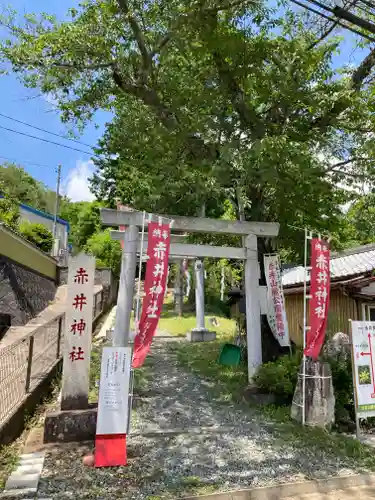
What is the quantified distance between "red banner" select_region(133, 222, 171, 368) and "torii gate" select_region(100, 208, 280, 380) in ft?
3.48

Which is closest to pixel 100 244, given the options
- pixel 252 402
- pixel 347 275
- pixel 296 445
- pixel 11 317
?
pixel 11 317

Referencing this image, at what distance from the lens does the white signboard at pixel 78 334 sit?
6031 millimetres

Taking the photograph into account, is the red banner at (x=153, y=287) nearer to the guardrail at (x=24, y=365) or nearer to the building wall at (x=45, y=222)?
the guardrail at (x=24, y=365)

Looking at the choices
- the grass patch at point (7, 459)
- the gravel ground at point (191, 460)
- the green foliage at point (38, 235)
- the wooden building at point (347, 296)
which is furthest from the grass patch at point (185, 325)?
the grass patch at point (7, 459)

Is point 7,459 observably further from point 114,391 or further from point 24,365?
point 24,365

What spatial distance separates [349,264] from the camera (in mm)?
14312

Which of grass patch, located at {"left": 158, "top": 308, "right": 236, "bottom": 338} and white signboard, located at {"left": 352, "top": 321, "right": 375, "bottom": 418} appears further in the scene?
grass patch, located at {"left": 158, "top": 308, "right": 236, "bottom": 338}

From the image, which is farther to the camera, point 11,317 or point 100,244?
point 100,244

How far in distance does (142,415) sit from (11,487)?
10.5ft

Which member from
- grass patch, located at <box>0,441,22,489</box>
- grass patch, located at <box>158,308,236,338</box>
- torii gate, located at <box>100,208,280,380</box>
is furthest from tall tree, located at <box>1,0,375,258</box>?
grass patch, located at <box>158,308,236,338</box>

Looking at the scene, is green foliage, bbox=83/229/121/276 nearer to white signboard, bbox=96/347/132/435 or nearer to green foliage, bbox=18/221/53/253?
green foliage, bbox=18/221/53/253

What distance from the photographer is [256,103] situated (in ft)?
29.6

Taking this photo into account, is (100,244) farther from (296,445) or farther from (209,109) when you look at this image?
(296,445)

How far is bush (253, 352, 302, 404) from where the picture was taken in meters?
8.02
